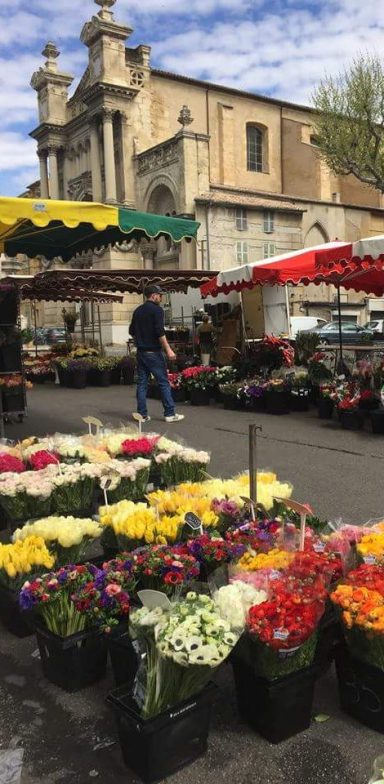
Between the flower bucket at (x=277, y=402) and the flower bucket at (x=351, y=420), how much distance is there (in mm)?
1623

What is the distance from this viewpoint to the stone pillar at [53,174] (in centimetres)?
4175

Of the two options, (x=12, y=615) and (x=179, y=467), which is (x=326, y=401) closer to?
(x=179, y=467)

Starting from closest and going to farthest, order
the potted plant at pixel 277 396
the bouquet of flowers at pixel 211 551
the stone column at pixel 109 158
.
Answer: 1. the bouquet of flowers at pixel 211 551
2. the potted plant at pixel 277 396
3. the stone column at pixel 109 158

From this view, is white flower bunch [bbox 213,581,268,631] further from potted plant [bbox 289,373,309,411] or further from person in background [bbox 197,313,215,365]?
person in background [bbox 197,313,215,365]

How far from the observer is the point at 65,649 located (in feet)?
8.43

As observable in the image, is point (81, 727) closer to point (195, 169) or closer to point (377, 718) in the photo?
point (377, 718)

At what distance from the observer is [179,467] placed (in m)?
4.75

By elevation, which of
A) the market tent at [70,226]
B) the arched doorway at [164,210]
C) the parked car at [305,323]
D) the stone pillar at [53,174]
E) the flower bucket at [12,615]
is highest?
the stone pillar at [53,174]

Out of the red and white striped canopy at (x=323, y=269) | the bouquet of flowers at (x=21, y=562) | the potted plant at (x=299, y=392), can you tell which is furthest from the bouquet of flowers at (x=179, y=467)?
the potted plant at (x=299, y=392)

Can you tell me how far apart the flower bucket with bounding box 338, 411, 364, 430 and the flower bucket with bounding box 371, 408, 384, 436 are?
340 mm

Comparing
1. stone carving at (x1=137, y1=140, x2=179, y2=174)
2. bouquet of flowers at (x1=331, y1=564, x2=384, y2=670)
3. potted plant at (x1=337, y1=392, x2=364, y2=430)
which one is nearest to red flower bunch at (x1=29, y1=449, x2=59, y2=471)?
bouquet of flowers at (x1=331, y1=564, x2=384, y2=670)

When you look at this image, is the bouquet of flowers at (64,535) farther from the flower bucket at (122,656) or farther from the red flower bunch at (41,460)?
the red flower bunch at (41,460)

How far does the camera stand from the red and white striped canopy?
8125 millimetres

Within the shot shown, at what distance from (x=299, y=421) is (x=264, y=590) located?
7223 mm
